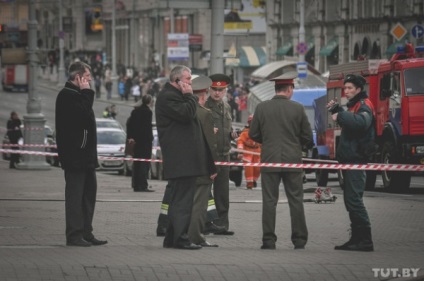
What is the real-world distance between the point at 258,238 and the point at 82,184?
244cm

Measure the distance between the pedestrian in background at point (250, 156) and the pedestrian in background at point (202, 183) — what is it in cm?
1240

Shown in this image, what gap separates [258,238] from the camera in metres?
14.6

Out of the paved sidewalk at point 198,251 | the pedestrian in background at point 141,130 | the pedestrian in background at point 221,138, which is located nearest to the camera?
the paved sidewalk at point 198,251

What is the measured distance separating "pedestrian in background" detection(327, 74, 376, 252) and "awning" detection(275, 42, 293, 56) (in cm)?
6398

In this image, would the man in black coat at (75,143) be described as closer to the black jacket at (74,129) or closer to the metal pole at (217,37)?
the black jacket at (74,129)

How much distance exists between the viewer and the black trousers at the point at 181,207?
41.3 feet

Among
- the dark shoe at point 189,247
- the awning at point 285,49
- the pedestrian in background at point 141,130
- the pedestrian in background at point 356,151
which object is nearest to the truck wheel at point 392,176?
the pedestrian in background at point 141,130

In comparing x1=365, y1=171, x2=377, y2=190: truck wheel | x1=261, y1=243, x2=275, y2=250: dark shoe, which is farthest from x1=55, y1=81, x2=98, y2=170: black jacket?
x1=365, y1=171, x2=377, y2=190: truck wheel

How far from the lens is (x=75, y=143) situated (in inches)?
511

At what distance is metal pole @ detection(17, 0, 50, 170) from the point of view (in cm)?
3166

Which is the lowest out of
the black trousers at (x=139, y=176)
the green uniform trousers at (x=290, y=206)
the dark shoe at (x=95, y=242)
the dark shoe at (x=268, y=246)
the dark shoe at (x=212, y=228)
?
the black trousers at (x=139, y=176)

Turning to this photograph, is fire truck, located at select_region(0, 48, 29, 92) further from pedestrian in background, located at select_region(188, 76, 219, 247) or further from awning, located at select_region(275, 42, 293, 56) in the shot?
pedestrian in background, located at select_region(188, 76, 219, 247)

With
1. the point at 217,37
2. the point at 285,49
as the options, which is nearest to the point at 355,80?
the point at 217,37

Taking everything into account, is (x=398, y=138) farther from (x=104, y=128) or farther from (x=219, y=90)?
(x=104, y=128)
